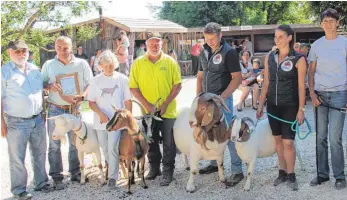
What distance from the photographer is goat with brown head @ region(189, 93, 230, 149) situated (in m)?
4.54

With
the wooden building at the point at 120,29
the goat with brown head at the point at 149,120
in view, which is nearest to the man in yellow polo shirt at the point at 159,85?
the goat with brown head at the point at 149,120

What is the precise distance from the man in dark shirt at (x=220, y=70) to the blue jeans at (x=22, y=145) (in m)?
2.27

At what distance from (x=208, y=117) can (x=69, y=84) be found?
6.71ft

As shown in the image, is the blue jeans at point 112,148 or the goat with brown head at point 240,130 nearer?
the goat with brown head at point 240,130

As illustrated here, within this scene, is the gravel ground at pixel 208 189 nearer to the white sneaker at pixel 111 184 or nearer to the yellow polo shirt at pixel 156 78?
the white sneaker at pixel 111 184

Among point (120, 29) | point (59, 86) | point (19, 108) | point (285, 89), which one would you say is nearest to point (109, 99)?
point (59, 86)

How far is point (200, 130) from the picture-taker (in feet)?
15.6

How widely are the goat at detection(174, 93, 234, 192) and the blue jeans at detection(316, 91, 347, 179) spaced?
3.96 feet

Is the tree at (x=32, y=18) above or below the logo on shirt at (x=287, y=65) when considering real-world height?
above

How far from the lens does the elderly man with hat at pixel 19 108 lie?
4.83 m

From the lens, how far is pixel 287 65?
15.4 ft

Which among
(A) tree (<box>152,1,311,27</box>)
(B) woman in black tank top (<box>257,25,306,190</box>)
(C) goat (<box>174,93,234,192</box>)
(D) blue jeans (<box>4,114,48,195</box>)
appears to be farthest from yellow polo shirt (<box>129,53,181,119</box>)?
(A) tree (<box>152,1,311,27</box>)

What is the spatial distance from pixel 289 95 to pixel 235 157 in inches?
46.2

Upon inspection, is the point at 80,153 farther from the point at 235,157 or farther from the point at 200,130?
the point at 235,157
